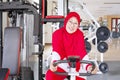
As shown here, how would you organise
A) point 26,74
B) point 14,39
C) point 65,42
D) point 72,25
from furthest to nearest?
point 26,74, point 14,39, point 65,42, point 72,25

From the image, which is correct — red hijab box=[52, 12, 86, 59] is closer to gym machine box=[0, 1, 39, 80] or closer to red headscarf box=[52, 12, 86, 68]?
red headscarf box=[52, 12, 86, 68]

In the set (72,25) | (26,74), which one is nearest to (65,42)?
(72,25)

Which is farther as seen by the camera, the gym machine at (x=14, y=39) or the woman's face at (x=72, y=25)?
the gym machine at (x=14, y=39)

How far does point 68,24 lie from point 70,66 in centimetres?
39

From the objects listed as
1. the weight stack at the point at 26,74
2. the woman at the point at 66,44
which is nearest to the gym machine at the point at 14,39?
the weight stack at the point at 26,74

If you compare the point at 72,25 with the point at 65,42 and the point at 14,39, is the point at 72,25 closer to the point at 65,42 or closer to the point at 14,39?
the point at 65,42

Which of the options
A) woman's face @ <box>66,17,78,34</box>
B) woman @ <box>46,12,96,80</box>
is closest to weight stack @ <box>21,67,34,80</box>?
woman @ <box>46,12,96,80</box>

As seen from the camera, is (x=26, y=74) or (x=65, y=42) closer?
(x=65, y=42)

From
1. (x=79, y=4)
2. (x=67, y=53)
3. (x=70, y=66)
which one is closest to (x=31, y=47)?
(x=79, y=4)

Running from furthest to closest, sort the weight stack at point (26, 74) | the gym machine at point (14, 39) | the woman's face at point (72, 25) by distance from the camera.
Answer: the weight stack at point (26, 74), the gym machine at point (14, 39), the woman's face at point (72, 25)

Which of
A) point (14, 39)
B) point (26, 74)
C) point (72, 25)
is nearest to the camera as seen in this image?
point (72, 25)

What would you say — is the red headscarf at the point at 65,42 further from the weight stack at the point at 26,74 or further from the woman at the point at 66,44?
the weight stack at the point at 26,74

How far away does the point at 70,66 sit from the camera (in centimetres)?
196

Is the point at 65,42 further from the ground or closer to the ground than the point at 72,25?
closer to the ground
